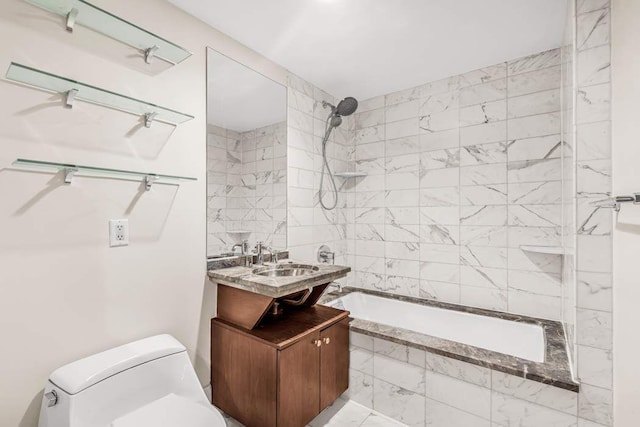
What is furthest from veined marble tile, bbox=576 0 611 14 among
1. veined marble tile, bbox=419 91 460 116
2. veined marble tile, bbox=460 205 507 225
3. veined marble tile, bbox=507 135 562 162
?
veined marble tile, bbox=460 205 507 225

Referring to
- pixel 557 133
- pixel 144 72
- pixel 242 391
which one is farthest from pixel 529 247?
pixel 144 72

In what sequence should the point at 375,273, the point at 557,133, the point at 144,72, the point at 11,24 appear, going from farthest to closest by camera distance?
the point at 375,273 → the point at 557,133 → the point at 144,72 → the point at 11,24

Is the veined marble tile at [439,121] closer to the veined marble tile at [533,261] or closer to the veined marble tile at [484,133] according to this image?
the veined marble tile at [484,133]

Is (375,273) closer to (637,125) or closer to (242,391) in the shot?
(242,391)

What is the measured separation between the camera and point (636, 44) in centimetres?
116

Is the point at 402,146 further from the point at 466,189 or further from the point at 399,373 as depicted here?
the point at 399,373

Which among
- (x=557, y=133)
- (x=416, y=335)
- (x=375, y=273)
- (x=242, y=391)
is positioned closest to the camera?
(x=242, y=391)

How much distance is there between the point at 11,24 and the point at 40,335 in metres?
1.25

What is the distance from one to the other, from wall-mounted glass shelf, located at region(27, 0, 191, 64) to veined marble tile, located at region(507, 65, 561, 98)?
2351mm

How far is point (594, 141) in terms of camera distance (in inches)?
54.8

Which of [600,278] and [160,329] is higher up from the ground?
[600,278]

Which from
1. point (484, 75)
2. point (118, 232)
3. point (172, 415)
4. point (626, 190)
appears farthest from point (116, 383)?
point (484, 75)

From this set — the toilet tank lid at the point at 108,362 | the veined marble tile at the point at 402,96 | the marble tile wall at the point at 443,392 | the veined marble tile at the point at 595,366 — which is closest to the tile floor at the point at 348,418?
the marble tile wall at the point at 443,392

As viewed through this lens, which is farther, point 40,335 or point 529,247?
point 529,247
